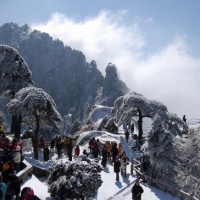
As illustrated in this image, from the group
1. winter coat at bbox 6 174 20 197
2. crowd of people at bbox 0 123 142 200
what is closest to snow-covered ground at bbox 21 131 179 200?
crowd of people at bbox 0 123 142 200

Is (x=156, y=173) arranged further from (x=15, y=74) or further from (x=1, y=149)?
(x=15, y=74)

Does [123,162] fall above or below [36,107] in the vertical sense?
below

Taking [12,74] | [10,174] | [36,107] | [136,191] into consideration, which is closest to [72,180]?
[136,191]

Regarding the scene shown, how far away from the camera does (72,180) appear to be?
1636 centimetres

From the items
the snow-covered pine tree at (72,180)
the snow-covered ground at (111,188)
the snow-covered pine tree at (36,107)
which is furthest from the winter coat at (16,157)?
the snow-covered pine tree at (36,107)

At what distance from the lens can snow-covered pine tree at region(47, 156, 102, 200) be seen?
16.2m

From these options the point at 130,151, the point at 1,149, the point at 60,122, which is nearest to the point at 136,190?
the point at 1,149

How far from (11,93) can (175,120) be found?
18.5m

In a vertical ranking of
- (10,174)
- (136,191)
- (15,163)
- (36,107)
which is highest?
(36,107)

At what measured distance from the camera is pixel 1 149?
16859 millimetres

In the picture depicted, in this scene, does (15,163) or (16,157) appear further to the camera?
(15,163)

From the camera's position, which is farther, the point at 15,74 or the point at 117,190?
the point at 15,74

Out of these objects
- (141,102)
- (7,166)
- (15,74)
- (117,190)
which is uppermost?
(15,74)

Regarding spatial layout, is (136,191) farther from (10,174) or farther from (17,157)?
(10,174)
